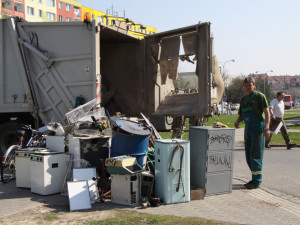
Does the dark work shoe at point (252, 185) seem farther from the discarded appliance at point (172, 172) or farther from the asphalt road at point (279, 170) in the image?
the discarded appliance at point (172, 172)

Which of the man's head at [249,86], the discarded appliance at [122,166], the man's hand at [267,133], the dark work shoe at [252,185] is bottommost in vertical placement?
the dark work shoe at [252,185]

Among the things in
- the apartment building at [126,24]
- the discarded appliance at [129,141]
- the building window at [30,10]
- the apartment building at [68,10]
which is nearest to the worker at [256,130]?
the discarded appliance at [129,141]

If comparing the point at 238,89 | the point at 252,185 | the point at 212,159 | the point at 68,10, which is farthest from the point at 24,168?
the point at 238,89

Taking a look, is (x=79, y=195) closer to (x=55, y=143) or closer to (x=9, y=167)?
(x=55, y=143)

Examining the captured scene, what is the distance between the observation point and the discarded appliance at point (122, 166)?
5.22 metres

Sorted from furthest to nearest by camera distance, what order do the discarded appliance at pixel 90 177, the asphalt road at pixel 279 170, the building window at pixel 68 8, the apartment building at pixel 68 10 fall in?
the building window at pixel 68 8 → the apartment building at pixel 68 10 → the asphalt road at pixel 279 170 → the discarded appliance at pixel 90 177

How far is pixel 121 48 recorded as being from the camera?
31.6ft

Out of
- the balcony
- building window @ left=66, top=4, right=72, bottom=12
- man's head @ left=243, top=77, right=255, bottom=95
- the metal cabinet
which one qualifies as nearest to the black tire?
the metal cabinet

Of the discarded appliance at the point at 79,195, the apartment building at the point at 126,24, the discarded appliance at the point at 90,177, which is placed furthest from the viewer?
the apartment building at the point at 126,24

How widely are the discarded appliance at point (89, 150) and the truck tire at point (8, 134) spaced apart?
287 centimetres

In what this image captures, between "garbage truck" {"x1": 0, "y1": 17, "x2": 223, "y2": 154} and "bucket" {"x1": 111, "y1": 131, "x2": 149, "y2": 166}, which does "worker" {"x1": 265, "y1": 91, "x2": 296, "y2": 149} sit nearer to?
"garbage truck" {"x1": 0, "y1": 17, "x2": 223, "y2": 154}

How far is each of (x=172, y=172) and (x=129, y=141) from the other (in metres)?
1.02

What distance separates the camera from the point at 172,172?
5305mm

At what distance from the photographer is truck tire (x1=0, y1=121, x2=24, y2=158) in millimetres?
8461
